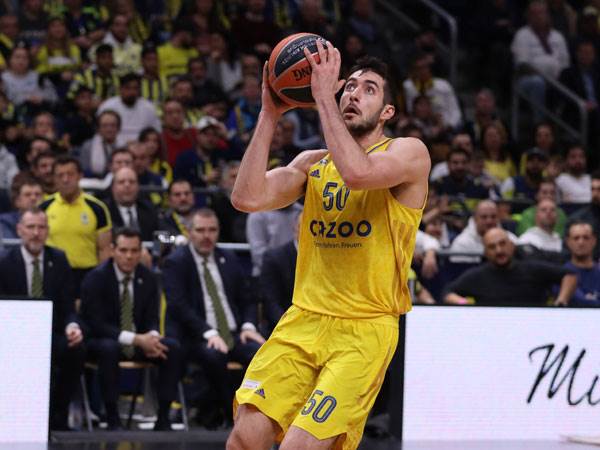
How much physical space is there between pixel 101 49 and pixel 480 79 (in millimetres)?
5801

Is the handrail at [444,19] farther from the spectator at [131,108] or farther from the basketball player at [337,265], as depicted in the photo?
the basketball player at [337,265]

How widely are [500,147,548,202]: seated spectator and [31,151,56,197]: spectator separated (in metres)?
4.71

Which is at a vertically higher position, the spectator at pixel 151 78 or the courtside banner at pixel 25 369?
the spectator at pixel 151 78

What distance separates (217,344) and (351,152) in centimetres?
429

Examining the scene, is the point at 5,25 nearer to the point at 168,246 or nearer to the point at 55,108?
the point at 55,108

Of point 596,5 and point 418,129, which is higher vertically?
point 596,5

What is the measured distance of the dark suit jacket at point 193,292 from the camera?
945 cm

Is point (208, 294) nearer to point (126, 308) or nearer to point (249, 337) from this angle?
point (249, 337)

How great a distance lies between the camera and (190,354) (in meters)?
9.41

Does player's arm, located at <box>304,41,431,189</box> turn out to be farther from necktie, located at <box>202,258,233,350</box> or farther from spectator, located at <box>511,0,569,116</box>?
spectator, located at <box>511,0,569,116</box>

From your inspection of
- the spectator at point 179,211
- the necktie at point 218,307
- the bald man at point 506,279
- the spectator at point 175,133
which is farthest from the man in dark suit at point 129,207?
the bald man at point 506,279

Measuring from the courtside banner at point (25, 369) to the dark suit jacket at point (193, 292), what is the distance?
4.86ft

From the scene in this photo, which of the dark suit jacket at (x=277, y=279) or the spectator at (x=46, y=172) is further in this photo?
the spectator at (x=46, y=172)

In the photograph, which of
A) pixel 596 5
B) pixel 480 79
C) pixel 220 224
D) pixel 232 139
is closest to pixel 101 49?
pixel 232 139
